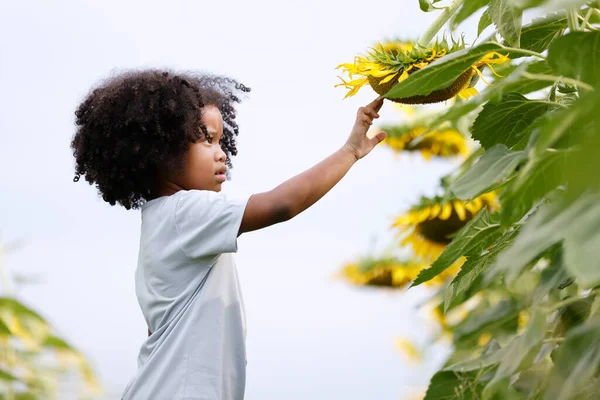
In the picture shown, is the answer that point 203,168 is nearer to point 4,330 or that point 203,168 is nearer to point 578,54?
point 578,54

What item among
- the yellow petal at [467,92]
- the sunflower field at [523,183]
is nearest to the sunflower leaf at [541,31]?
the sunflower field at [523,183]

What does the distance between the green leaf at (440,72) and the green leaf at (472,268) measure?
0.49ft

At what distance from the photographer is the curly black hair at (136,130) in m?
1.24

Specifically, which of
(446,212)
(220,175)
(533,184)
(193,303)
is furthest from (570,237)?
(446,212)

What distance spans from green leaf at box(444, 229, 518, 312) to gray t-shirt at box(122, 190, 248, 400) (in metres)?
0.37

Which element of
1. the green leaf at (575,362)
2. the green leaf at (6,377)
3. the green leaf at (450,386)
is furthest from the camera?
Result: the green leaf at (450,386)

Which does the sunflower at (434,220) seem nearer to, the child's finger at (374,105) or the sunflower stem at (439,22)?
the child's finger at (374,105)

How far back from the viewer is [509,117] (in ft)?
2.32

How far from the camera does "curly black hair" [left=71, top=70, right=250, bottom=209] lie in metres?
1.24

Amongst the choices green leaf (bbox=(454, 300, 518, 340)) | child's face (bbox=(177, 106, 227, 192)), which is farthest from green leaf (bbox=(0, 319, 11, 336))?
child's face (bbox=(177, 106, 227, 192))

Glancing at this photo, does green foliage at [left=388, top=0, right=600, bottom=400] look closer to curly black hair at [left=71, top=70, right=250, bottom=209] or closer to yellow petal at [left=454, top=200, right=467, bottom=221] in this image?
curly black hair at [left=71, top=70, right=250, bottom=209]

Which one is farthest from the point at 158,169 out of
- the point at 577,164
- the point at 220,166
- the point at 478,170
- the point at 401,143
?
the point at 401,143

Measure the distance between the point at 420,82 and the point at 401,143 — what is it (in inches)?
74.3

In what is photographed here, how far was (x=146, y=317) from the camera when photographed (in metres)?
1.21
